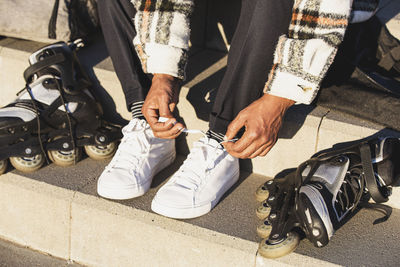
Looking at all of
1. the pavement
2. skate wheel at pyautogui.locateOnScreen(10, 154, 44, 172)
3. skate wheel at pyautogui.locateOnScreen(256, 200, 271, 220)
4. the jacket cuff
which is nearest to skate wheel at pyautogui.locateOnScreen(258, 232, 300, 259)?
skate wheel at pyautogui.locateOnScreen(256, 200, 271, 220)

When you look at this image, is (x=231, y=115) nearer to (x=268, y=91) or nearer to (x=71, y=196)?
(x=268, y=91)

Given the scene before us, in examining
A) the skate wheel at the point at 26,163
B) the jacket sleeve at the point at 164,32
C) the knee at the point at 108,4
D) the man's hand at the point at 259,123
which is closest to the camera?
the man's hand at the point at 259,123

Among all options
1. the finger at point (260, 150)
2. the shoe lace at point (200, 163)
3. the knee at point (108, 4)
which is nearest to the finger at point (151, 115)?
the shoe lace at point (200, 163)

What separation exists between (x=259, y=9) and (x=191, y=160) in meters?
0.64

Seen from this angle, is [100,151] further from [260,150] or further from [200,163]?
[260,150]

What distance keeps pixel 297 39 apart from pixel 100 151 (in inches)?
41.8

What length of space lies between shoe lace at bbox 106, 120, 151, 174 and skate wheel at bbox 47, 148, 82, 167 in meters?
0.27

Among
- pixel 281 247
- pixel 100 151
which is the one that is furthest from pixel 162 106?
pixel 281 247

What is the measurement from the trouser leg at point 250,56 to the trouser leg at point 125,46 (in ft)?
1.25

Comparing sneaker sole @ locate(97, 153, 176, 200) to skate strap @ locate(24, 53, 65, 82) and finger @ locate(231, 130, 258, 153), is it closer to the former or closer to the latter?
finger @ locate(231, 130, 258, 153)

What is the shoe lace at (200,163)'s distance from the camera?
1712 mm

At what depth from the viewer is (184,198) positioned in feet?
5.43

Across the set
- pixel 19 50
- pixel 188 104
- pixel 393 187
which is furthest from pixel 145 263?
pixel 19 50

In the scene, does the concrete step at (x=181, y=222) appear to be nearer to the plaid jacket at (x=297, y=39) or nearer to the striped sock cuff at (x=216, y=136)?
the striped sock cuff at (x=216, y=136)
